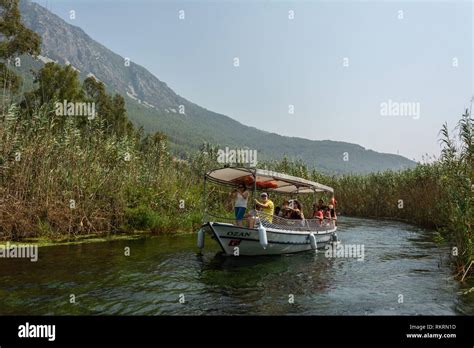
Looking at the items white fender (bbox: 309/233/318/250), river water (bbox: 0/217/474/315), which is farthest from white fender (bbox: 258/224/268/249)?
white fender (bbox: 309/233/318/250)

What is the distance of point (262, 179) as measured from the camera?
19547mm

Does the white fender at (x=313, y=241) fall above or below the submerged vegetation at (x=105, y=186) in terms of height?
below

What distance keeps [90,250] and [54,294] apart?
596cm

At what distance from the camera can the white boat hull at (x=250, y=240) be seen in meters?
16.2

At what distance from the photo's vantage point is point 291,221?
18297 mm

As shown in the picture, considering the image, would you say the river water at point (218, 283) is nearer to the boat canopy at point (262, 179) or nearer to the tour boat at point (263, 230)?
the tour boat at point (263, 230)

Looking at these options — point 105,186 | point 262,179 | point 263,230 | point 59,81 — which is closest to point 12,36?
point 59,81

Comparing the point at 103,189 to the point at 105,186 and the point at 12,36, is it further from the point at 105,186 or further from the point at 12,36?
the point at 12,36

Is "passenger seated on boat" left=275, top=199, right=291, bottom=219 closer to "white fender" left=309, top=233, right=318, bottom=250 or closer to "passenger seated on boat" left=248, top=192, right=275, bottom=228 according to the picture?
"white fender" left=309, top=233, right=318, bottom=250

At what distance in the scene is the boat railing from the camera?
658 inches

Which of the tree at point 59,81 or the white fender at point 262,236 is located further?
the tree at point 59,81

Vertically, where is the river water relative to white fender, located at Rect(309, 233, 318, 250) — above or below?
below

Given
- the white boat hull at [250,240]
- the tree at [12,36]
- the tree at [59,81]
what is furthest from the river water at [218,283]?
the tree at [59,81]
